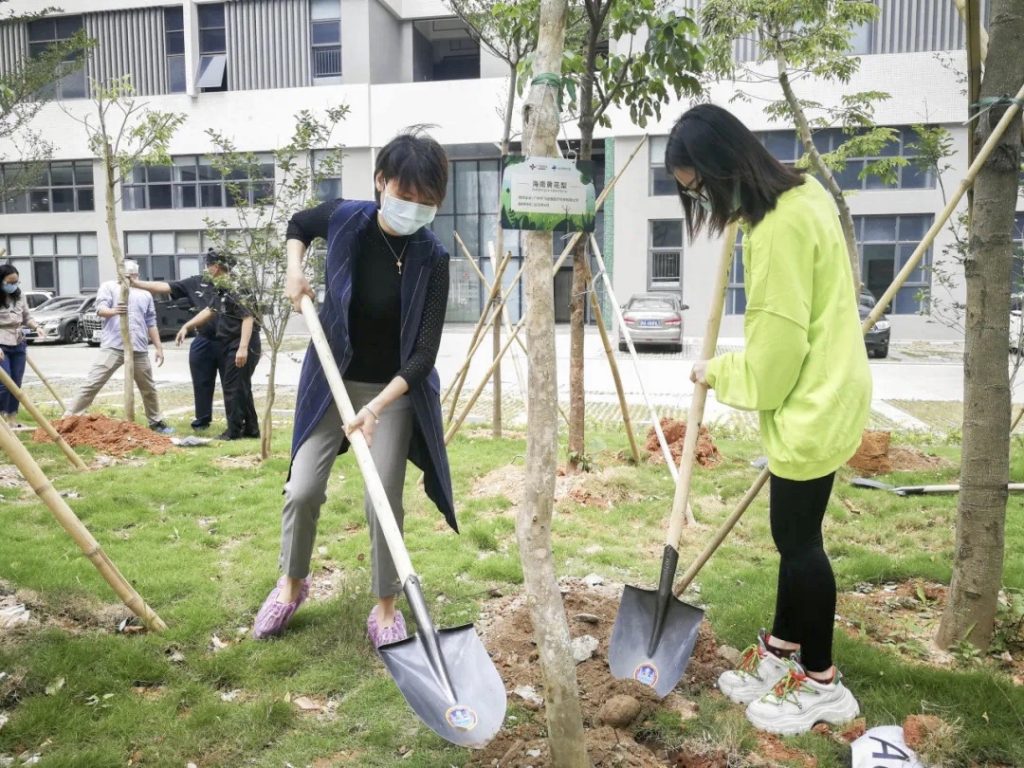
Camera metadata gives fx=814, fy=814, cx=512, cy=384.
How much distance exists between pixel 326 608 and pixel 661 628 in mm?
1511

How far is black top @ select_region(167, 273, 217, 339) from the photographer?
25.7 ft

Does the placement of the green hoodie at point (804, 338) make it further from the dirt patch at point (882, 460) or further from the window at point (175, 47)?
the window at point (175, 47)

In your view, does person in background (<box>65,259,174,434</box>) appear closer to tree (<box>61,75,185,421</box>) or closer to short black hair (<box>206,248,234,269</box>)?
tree (<box>61,75,185,421</box>)

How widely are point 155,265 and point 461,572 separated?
2565 centimetres

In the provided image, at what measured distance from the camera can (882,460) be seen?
20.8 feet

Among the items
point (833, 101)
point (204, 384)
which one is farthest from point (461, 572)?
point (833, 101)

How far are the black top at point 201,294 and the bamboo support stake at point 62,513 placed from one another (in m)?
5.09

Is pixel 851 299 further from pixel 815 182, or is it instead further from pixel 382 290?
pixel 382 290

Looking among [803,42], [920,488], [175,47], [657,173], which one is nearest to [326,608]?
[920,488]

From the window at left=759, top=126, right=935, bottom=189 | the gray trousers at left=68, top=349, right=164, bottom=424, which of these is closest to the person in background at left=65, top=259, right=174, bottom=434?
the gray trousers at left=68, top=349, right=164, bottom=424

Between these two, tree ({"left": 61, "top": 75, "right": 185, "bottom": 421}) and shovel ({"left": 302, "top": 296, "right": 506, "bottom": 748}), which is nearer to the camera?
shovel ({"left": 302, "top": 296, "right": 506, "bottom": 748})

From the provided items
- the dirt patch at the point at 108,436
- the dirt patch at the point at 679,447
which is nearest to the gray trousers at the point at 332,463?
the dirt patch at the point at 679,447

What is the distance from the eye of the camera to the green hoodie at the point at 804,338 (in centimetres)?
229

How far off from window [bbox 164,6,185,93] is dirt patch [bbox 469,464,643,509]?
79.6ft
